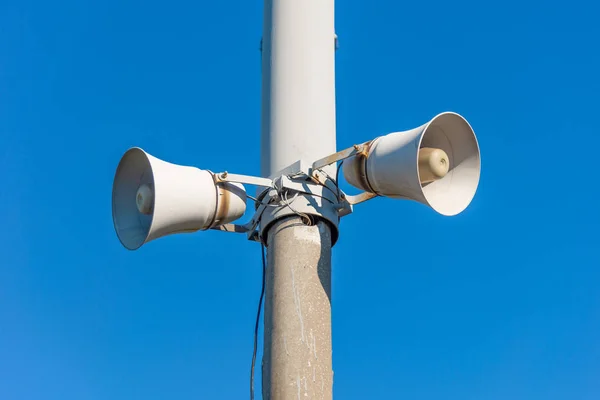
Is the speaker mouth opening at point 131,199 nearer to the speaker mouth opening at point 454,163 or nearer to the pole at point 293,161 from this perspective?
the pole at point 293,161

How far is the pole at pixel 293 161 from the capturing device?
677cm

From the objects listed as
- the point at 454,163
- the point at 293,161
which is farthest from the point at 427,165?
the point at 293,161

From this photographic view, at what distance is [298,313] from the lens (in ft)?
22.6

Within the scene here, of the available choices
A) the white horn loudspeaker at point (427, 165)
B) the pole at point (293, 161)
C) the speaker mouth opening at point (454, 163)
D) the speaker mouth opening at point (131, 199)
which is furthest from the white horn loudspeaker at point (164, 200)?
the speaker mouth opening at point (454, 163)

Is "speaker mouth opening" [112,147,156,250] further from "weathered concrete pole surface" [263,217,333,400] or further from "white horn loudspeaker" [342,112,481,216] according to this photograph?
"white horn loudspeaker" [342,112,481,216]

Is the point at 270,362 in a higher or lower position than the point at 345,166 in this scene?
lower

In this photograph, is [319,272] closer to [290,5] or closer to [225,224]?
[225,224]

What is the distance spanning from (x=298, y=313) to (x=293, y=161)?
1.04 m

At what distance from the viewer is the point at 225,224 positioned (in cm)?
759

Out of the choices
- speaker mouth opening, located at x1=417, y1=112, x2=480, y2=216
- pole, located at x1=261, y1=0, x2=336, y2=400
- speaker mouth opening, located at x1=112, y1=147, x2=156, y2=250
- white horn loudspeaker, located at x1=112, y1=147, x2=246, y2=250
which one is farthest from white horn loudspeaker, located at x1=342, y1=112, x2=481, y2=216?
speaker mouth opening, located at x1=112, y1=147, x2=156, y2=250

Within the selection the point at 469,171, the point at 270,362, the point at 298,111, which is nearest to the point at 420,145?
the point at 469,171

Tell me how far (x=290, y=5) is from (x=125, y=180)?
1.59 metres

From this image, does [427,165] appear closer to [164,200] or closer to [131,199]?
[164,200]

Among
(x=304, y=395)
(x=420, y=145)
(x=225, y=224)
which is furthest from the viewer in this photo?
(x=225, y=224)
